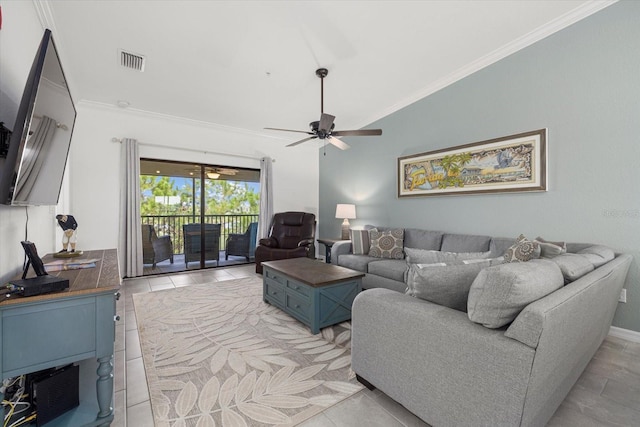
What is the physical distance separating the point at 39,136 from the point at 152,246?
11.6 feet

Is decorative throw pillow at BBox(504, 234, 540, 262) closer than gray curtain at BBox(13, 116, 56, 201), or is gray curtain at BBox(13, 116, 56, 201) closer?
gray curtain at BBox(13, 116, 56, 201)

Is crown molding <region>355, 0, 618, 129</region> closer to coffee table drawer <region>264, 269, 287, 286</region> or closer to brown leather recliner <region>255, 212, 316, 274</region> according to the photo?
brown leather recliner <region>255, 212, 316, 274</region>

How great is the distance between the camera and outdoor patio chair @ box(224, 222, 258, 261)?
17.0ft

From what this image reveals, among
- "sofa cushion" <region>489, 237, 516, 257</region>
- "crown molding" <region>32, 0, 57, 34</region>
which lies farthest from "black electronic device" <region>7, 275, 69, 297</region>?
"sofa cushion" <region>489, 237, 516, 257</region>

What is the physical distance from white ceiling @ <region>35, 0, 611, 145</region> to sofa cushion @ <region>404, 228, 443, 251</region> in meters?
1.95

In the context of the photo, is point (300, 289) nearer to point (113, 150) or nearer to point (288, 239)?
point (288, 239)

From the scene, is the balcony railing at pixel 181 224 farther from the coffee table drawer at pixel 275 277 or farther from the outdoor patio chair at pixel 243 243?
the coffee table drawer at pixel 275 277

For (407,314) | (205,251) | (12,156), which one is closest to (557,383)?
(407,314)

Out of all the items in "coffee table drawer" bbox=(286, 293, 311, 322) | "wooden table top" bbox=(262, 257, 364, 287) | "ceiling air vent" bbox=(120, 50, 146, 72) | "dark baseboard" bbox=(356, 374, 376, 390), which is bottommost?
"dark baseboard" bbox=(356, 374, 376, 390)

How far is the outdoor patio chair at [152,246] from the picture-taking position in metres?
4.43

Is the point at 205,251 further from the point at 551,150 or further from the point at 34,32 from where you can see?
the point at 551,150

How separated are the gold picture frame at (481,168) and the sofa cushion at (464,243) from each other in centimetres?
56

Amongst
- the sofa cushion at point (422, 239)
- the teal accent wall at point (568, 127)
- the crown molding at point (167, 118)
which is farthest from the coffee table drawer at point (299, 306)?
the crown molding at point (167, 118)

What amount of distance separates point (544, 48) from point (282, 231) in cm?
435
